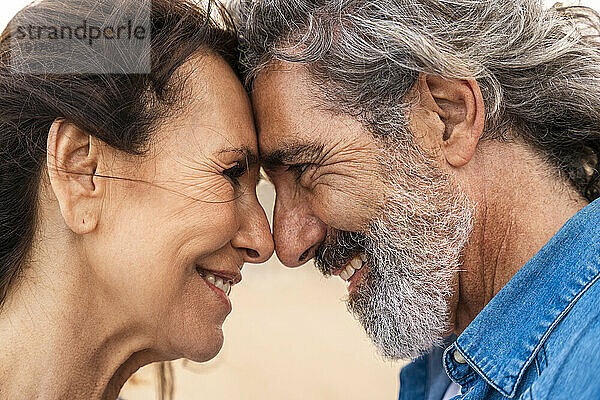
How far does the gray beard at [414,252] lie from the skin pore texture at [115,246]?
356 mm

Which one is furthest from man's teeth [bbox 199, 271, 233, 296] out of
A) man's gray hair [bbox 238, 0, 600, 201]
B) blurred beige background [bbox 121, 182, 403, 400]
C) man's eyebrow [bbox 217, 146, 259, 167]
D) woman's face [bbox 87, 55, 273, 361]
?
blurred beige background [bbox 121, 182, 403, 400]

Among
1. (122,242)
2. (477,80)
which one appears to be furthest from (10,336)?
(477,80)

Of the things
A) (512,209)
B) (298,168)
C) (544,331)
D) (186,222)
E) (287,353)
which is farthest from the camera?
(287,353)

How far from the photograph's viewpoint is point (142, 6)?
4.26 feet

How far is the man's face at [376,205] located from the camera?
4.70ft

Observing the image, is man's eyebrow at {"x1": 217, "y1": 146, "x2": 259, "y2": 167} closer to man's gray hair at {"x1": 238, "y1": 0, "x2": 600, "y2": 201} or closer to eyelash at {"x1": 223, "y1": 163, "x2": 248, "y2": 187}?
eyelash at {"x1": 223, "y1": 163, "x2": 248, "y2": 187}

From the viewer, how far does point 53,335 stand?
4.15ft

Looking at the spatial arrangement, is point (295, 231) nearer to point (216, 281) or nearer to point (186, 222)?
point (216, 281)

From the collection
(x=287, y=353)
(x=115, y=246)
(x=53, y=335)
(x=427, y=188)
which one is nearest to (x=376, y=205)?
(x=427, y=188)

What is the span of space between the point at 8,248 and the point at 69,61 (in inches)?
15.3

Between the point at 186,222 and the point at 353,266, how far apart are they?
498 mm

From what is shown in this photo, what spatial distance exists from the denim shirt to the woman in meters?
0.56

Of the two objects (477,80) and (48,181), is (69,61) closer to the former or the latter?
(48,181)

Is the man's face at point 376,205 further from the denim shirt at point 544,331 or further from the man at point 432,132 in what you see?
the denim shirt at point 544,331
